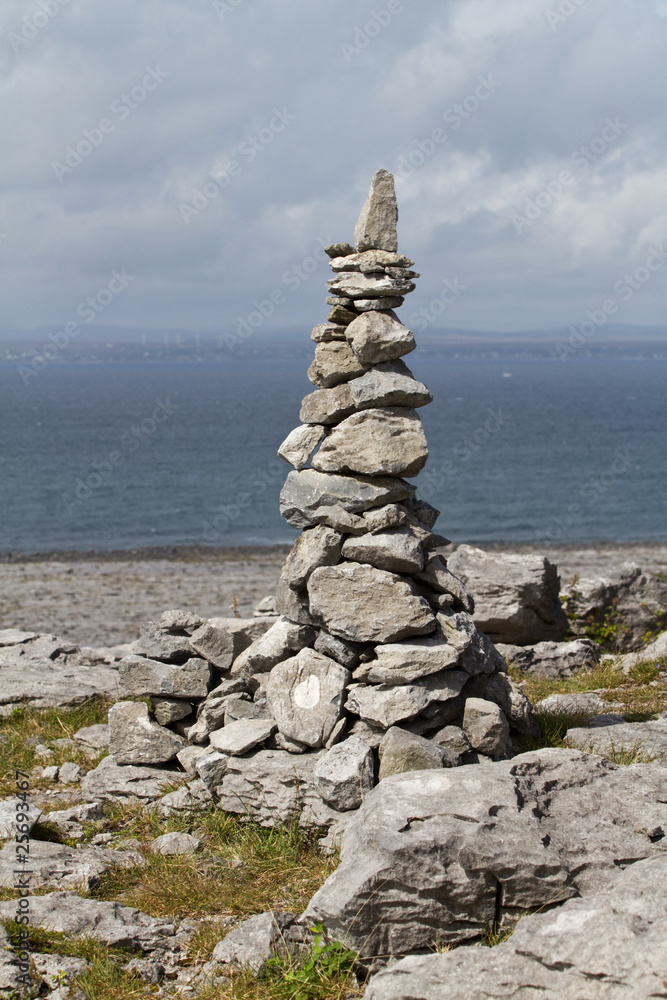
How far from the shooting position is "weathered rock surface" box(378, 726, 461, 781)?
7.86 m

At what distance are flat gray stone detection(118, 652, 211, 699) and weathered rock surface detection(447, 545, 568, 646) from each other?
557cm

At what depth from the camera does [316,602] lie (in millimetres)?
8883

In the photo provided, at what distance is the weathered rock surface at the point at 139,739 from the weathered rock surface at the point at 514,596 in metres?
6.03

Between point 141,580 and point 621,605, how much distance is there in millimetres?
25501

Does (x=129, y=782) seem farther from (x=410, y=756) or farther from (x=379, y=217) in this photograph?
(x=379, y=217)

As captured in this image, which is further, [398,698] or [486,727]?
[486,727]

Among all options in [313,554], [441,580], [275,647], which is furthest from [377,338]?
[275,647]

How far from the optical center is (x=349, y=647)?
888 cm

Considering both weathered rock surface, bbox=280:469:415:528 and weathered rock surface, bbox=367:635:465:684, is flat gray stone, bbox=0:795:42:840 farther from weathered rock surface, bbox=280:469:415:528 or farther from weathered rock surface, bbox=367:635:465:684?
weathered rock surface, bbox=280:469:415:528

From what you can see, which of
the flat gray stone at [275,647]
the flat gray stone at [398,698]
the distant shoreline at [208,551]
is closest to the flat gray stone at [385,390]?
the flat gray stone at [275,647]

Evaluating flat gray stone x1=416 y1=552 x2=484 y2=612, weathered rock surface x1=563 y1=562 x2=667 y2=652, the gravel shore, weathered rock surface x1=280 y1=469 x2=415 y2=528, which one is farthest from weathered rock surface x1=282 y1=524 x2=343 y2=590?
the gravel shore

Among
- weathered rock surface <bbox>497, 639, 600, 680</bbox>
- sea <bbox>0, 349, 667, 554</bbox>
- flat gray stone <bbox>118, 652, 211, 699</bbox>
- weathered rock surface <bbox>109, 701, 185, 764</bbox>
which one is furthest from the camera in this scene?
sea <bbox>0, 349, 667, 554</bbox>

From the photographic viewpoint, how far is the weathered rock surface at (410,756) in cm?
786

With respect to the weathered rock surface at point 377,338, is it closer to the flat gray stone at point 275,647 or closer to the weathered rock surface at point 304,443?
the weathered rock surface at point 304,443
